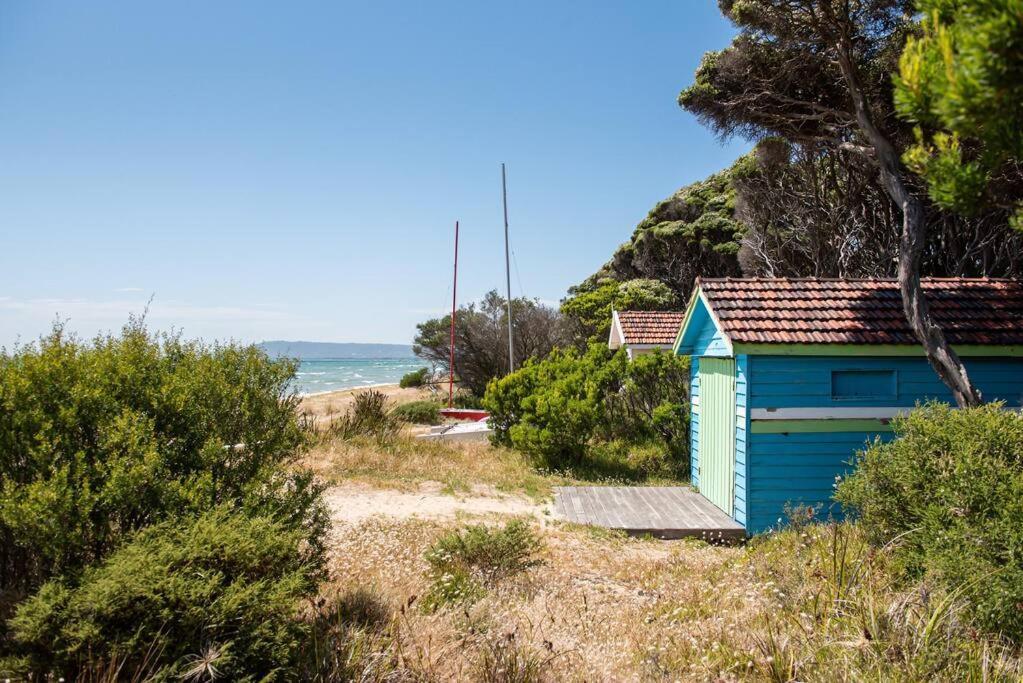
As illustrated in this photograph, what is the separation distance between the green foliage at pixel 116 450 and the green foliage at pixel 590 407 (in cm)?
914

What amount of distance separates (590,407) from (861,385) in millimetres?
5995

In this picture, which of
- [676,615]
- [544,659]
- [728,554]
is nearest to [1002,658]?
[676,615]

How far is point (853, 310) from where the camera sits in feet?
31.8

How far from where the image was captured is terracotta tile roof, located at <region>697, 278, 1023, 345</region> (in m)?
9.02

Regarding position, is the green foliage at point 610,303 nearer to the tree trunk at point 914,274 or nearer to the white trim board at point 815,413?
the tree trunk at point 914,274

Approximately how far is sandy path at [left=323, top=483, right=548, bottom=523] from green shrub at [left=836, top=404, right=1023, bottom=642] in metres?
5.46

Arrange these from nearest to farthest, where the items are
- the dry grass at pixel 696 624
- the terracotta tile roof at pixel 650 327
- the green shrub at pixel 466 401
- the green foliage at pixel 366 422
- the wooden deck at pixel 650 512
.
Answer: the dry grass at pixel 696 624 < the wooden deck at pixel 650 512 < the green foliage at pixel 366 422 < the terracotta tile roof at pixel 650 327 < the green shrub at pixel 466 401

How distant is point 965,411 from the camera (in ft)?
19.2

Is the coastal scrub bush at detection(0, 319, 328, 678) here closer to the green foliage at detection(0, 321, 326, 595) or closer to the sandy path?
Answer: the green foliage at detection(0, 321, 326, 595)

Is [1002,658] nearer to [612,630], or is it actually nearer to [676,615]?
[676,615]

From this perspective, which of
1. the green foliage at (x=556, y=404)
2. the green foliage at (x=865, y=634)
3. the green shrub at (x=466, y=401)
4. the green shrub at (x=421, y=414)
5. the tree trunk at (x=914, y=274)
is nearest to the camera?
the green foliage at (x=865, y=634)

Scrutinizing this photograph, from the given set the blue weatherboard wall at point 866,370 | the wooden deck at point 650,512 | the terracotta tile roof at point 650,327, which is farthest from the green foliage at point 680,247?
the blue weatherboard wall at point 866,370

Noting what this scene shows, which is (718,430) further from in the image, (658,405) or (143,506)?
(143,506)

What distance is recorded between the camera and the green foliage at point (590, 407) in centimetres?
1402
